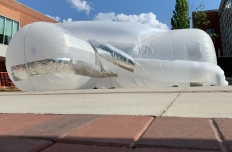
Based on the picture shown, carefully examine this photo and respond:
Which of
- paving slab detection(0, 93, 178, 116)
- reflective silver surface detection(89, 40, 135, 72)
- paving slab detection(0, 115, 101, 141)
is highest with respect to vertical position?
reflective silver surface detection(89, 40, 135, 72)

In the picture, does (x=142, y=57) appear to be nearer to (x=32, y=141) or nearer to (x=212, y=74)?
(x=212, y=74)

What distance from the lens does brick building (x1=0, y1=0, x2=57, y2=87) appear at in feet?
55.6

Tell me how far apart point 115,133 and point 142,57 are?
21.4 ft

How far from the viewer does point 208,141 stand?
3.79ft

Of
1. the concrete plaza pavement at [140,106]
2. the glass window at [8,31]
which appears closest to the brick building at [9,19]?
the glass window at [8,31]

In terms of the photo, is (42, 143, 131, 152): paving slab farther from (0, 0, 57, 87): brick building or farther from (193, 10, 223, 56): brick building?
(193, 10, 223, 56): brick building

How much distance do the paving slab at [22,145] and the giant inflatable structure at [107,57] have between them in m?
4.84

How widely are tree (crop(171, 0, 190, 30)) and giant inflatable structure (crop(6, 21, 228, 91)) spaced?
45.5 feet

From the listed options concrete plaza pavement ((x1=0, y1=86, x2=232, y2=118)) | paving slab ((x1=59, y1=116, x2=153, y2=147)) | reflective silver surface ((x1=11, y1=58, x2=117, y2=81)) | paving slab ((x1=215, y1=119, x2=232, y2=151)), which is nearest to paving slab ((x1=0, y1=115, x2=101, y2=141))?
paving slab ((x1=59, y1=116, x2=153, y2=147))

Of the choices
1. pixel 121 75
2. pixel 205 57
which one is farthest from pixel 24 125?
pixel 205 57

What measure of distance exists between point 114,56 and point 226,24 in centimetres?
2579

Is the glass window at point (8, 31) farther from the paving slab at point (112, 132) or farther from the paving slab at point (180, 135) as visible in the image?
the paving slab at point (180, 135)

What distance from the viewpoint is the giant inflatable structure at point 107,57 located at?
19.8ft

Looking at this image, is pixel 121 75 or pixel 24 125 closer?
pixel 24 125
